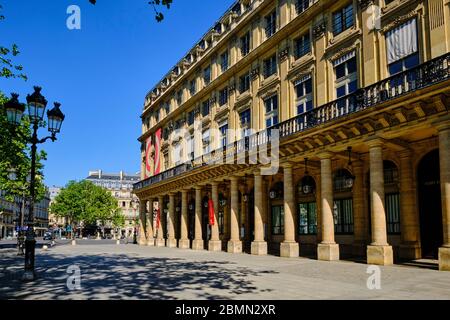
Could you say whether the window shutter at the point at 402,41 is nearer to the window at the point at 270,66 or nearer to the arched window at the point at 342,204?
the arched window at the point at 342,204

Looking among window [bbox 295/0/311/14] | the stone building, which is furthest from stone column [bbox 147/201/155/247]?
window [bbox 295/0/311/14]

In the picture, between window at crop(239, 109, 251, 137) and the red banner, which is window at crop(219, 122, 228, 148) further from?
the red banner

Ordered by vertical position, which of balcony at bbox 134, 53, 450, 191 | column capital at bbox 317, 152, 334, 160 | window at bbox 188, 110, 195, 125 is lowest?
column capital at bbox 317, 152, 334, 160

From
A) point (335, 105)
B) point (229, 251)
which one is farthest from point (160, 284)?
point (229, 251)

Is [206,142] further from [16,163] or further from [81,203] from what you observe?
[81,203]

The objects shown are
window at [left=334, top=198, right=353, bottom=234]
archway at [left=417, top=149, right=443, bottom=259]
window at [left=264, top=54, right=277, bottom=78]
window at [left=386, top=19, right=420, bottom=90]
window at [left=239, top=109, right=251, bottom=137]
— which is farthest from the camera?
window at [left=239, top=109, right=251, bottom=137]

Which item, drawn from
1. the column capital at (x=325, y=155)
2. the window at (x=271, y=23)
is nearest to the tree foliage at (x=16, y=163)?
the window at (x=271, y=23)

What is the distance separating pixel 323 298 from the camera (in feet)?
28.9

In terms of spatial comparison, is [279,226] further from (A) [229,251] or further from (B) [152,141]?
(B) [152,141]

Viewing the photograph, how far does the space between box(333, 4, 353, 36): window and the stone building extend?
0.06 meters

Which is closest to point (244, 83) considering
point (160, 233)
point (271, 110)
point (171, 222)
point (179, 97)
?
point (271, 110)

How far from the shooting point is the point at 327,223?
18719 mm

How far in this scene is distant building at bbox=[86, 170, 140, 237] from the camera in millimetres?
117312

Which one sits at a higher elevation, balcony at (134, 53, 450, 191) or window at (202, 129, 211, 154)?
window at (202, 129, 211, 154)
